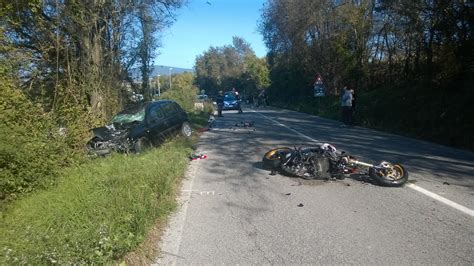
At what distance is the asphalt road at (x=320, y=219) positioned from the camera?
5.05 meters

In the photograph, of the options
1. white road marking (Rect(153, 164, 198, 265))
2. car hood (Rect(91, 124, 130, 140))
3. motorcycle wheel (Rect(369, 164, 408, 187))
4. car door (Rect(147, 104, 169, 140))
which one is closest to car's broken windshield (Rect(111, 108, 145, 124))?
car door (Rect(147, 104, 169, 140))

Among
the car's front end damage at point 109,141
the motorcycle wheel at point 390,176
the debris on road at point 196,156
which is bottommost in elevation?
the debris on road at point 196,156

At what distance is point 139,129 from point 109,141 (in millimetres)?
1307

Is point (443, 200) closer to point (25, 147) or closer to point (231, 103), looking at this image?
point (25, 147)

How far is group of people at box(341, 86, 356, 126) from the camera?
20903 millimetres

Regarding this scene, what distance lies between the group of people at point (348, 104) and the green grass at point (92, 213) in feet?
42.4

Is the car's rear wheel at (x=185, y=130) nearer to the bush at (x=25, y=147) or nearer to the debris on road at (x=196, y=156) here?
the debris on road at (x=196, y=156)

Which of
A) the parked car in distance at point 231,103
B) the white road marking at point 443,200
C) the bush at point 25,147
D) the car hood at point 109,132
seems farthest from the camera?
the parked car in distance at point 231,103

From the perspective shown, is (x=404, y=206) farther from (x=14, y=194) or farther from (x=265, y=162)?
(x=14, y=194)

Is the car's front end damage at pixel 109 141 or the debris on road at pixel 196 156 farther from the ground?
the car's front end damage at pixel 109 141

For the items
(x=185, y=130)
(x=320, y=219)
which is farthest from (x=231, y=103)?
(x=320, y=219)

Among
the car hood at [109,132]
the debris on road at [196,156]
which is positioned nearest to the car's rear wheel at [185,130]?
the car hood at [109,132]

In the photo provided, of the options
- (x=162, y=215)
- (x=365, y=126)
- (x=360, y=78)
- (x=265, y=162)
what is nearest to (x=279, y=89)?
(x=360, y=78)

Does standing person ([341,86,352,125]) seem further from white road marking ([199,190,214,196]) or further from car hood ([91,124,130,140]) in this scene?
white road marking ([199,190,214,196])
